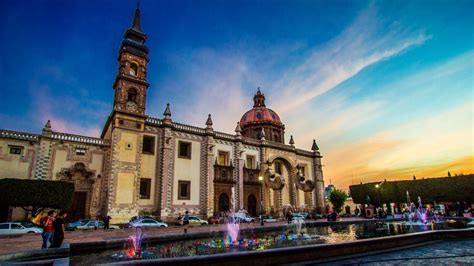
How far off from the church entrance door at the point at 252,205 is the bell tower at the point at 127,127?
48.3 ft

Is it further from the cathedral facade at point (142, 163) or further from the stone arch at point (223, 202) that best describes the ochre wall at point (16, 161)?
the stone arch at point (223, 202)

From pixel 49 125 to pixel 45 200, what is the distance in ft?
22.2

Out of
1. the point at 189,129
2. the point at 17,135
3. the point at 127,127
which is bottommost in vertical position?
the point at 17,135

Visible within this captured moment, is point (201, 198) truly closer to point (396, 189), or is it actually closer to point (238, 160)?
point (238, 160)

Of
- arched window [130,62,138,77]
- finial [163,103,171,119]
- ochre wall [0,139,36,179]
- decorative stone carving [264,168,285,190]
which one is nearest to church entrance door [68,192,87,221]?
ochre wall [0,139,36,179]

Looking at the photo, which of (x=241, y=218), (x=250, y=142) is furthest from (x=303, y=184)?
(x=241, y=218)

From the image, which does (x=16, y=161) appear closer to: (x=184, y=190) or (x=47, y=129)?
(x=47, y=129)

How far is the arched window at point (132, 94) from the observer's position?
27.3 meters

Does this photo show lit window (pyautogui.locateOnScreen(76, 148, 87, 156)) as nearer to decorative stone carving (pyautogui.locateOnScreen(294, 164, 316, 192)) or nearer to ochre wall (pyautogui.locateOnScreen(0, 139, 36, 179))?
ochre wall (pyautogui.locateOnScreen(0, 139, 36, 179))

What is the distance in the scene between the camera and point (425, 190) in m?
37.9

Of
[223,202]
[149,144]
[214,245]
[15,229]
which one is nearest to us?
[214,245]

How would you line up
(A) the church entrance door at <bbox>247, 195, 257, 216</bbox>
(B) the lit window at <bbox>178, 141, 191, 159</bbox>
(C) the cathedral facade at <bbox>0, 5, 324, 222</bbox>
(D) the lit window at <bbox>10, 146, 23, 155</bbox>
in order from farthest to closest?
(A) the church entrance door at <bbox>247, 195, 257, 216</bbox> < (B) the lit window at <bbox>178, 141, 191, 159</bbox> < (C) the cathedral facade at <bbox>0, 5, 324, 222</bbox> < (D) the lit window at <bbox>10, 146, 23, 155</bbox>

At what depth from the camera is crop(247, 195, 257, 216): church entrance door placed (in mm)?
34781

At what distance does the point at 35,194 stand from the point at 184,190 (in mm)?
12959
